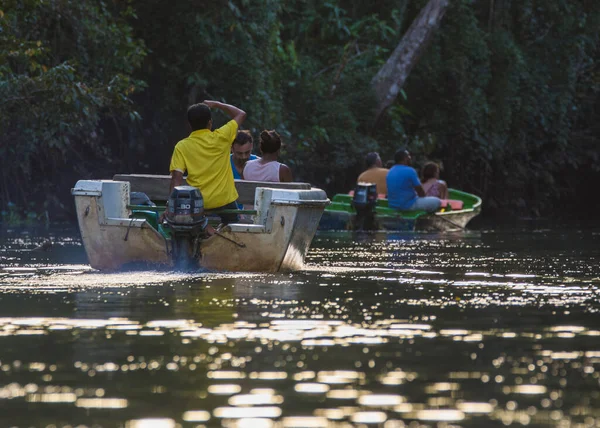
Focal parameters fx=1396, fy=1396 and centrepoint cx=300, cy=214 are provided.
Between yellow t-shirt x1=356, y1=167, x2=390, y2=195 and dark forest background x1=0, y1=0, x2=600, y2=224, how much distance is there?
2.70 m

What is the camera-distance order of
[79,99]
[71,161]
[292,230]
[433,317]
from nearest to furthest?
[433,317], [292,230], [79,99], [71,161]

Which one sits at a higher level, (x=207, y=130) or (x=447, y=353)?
(x=207, y=130)

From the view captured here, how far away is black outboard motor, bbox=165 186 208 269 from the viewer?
10852mm

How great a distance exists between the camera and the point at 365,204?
20469 mm

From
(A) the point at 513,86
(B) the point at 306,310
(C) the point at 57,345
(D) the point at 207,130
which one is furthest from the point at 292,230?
(A) the point at 513,86

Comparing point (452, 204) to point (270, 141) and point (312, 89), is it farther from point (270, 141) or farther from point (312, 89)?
point (270, 141)

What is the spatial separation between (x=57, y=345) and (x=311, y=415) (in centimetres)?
214

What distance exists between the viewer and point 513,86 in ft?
103

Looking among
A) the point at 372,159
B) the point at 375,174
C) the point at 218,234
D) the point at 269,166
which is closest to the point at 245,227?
the point at 218,234

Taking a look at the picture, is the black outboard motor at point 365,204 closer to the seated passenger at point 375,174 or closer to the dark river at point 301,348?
the seated passenger at point 375,174

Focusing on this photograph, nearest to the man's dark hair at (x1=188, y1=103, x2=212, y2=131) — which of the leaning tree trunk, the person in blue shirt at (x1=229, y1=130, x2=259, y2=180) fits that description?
the person in blue shirt at (x1=229, y1=130, x2=259, y2=180)

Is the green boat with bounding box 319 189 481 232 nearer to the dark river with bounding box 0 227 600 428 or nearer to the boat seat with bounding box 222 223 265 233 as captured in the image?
the dark river with bounding box 0 227 600 428

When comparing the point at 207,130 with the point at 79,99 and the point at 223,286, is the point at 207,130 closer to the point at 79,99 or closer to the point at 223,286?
the point at 223,286

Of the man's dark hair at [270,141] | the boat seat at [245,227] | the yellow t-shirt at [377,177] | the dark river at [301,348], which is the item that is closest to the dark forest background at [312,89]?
the yellow t-shirt at [377,177]
